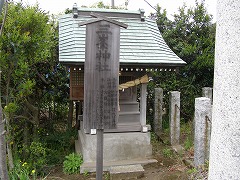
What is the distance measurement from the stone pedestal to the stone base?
15.8 ft

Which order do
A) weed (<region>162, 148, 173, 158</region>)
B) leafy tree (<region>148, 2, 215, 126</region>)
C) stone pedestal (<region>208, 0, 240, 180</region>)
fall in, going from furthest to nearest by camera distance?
leafy tree (<region>148, 2, 215, 126</region>), weed (<region>162, 148, 173, 158</region>), stone pedestal (<region>208, 0, 240, 180</region>)

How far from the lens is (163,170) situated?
19.6ft

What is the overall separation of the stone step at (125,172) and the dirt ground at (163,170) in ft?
0.42

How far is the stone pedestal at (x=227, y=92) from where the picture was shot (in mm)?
1511

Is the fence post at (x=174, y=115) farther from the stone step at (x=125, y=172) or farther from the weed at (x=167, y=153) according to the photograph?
the stone step at (x=125, y=172)

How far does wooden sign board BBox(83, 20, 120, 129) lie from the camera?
385cm

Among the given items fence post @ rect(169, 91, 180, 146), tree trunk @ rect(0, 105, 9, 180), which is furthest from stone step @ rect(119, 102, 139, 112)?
tree trunk @ rect(0, 105, 9, 180)

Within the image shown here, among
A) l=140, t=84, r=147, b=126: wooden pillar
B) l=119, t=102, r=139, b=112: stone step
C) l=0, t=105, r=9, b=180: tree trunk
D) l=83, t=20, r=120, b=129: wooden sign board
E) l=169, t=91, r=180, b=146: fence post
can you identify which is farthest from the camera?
l=169, t=91, r=180, b=146: fence post

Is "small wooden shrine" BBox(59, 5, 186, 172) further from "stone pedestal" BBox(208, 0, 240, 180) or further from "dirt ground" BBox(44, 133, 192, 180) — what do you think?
"stone pedestal" BBox(208, 0, 240, 180)

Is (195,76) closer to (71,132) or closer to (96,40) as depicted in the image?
(71,132)

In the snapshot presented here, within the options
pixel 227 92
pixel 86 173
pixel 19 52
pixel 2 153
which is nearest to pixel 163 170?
pixel 86 173

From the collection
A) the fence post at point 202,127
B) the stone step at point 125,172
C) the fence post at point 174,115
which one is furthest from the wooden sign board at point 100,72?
the fence post at point 174,115

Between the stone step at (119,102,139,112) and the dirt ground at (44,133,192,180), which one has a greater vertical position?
the stone step at (119,102,139,112)

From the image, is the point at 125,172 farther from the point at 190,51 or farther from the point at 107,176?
the point at 190,51
